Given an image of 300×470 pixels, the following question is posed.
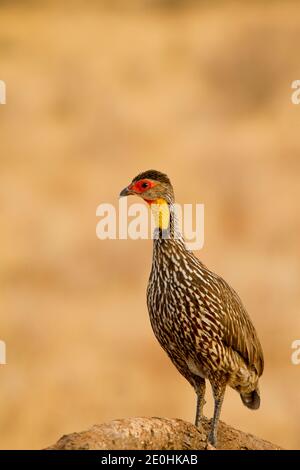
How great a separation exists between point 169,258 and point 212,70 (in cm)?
1464

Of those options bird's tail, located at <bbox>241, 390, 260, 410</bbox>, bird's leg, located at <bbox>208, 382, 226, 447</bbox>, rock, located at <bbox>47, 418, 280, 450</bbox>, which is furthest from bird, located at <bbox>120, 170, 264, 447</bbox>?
bird's tail, located at <bbox>241, 390, 260, 410</bbox>

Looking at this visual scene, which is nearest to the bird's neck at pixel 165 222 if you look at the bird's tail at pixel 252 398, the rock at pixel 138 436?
the rock at pixel 138 436

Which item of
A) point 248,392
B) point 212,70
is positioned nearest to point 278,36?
point 212,70

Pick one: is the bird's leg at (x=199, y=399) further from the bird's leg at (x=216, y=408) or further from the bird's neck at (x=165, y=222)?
the bird's neck at (x=165, y=222)

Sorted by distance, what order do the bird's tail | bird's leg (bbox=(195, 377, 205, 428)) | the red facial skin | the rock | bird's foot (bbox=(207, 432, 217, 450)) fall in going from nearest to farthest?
the rock
the red facial skin
bird's foot (bbox=(207, 432, 217, 450))
bird's leg (bbox=(195, 377, 205, 428))
the bird's tail

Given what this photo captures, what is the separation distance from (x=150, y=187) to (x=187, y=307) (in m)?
0.72

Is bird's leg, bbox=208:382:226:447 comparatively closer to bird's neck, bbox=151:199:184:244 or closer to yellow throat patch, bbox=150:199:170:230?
bird's neck, bbox=151:199:184:244

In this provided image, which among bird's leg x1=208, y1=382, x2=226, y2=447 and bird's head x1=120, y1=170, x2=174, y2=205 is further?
bird's leg x1=208, y1=382, x2=226, y2=447

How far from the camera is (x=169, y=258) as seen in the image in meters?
5.00

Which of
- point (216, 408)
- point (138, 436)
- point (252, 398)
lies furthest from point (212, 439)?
point (252, 398)

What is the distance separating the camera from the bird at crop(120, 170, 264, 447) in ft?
16.0

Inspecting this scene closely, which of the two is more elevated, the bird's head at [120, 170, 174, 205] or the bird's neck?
the bird's head at [120, 170, 174, 205]

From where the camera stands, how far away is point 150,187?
4.86 meters
